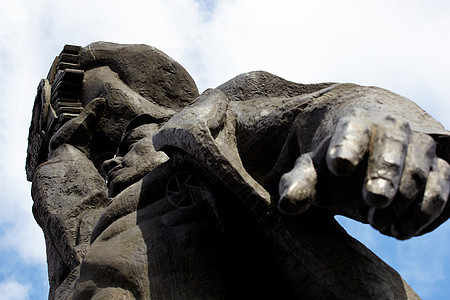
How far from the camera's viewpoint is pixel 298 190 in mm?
1344

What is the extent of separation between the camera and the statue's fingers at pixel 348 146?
1286 millimetres

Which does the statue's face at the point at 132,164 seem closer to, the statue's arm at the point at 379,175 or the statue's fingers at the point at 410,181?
the statue's arm at the point at 379,175

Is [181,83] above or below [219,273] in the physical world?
above

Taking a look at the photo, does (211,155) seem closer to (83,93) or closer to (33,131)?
(83,93)

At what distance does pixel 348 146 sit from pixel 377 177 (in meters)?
0.09

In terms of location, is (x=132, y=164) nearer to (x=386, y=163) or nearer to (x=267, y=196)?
(x=267, y=196)

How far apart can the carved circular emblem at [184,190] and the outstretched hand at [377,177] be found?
63 cm

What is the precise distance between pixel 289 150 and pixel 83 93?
6.69 feet

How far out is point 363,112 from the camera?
145cm

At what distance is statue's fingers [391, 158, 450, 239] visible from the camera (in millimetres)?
1290

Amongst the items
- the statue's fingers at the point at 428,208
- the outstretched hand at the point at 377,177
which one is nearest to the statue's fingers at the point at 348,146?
the outstretched hand at the point at 377,177

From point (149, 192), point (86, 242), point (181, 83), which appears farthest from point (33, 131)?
point (149, 192)

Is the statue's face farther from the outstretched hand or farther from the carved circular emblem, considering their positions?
the outstretched hand

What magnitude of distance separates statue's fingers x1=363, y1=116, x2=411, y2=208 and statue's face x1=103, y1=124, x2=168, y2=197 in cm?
120
